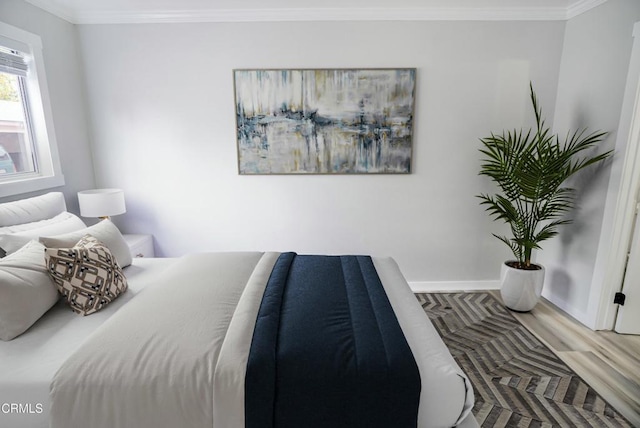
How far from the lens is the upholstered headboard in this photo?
2.02 metres

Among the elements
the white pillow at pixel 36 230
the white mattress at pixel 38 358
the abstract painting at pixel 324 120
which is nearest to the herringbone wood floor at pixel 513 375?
the abstract painting at pixel 324 120

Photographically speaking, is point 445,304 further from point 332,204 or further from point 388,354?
point 388,354

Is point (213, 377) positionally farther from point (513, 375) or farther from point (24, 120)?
point (24, 120)

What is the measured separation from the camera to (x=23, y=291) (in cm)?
150

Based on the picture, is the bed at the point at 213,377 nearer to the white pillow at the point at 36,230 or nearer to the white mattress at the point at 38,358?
the white mattress at the point at 38,358

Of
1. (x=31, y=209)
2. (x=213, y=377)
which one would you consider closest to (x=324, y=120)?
(x=31, y=209)

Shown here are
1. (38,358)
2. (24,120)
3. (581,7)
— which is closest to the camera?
(38,358)

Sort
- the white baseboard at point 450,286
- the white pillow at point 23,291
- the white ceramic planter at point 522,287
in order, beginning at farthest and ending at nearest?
the white baseboard at point 450,286 < the white ceramic planter at point 522,287 < the white pillow at point 23,291

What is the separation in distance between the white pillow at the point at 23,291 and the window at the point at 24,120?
994 millimetres

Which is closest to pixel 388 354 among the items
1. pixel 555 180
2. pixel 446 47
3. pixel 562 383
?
pixel 562 383

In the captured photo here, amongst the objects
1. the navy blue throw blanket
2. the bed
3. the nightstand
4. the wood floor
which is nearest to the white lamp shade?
the nightstand

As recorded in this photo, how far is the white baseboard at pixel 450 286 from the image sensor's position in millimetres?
3361

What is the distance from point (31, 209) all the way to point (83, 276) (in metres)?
0.90

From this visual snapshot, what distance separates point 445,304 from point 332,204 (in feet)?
4.61
